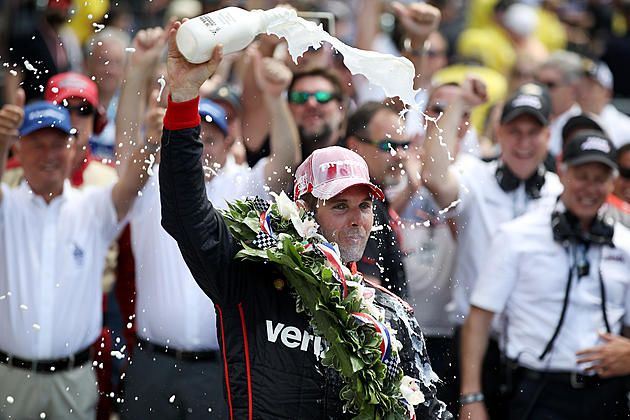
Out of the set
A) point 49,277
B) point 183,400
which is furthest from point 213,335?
point 49,277

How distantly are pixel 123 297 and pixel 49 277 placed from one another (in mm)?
597

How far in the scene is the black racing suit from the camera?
121 inches

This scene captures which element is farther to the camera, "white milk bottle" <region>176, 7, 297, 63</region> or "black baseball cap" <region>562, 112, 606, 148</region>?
"black baseball cap" <region>562, 112, 606, 148</region>

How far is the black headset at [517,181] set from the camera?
18.6ft

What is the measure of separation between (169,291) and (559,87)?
4199mm

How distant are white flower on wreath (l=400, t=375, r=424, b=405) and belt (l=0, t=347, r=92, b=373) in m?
2.07

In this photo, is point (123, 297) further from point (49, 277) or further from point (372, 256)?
point (372, 256)

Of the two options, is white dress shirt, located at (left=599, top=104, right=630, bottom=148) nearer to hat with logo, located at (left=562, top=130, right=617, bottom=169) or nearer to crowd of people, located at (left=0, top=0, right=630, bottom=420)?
crowd of people, located at (left=0, top=0, right=630, bottom=420)

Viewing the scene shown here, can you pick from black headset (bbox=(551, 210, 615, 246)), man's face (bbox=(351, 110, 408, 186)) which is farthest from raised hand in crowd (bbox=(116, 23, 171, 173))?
black headset (bbox=(551, 210, 615, 246))

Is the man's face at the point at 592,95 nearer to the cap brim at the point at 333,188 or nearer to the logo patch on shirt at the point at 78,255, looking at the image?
the logo patch on shirt at the point at 78,255

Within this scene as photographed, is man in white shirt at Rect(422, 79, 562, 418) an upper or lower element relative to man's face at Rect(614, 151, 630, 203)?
upper

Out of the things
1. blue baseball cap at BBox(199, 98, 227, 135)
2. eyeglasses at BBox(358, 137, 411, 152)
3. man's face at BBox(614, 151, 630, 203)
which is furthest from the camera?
man's face at BBox(614, 151, 630, 203)

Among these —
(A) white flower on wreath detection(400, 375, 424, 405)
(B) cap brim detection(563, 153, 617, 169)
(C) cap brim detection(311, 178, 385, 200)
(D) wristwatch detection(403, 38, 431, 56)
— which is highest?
(C) cap brim detection(311, 178, 385, 200)

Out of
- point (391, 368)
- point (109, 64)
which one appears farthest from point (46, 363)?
point (109, 64)
